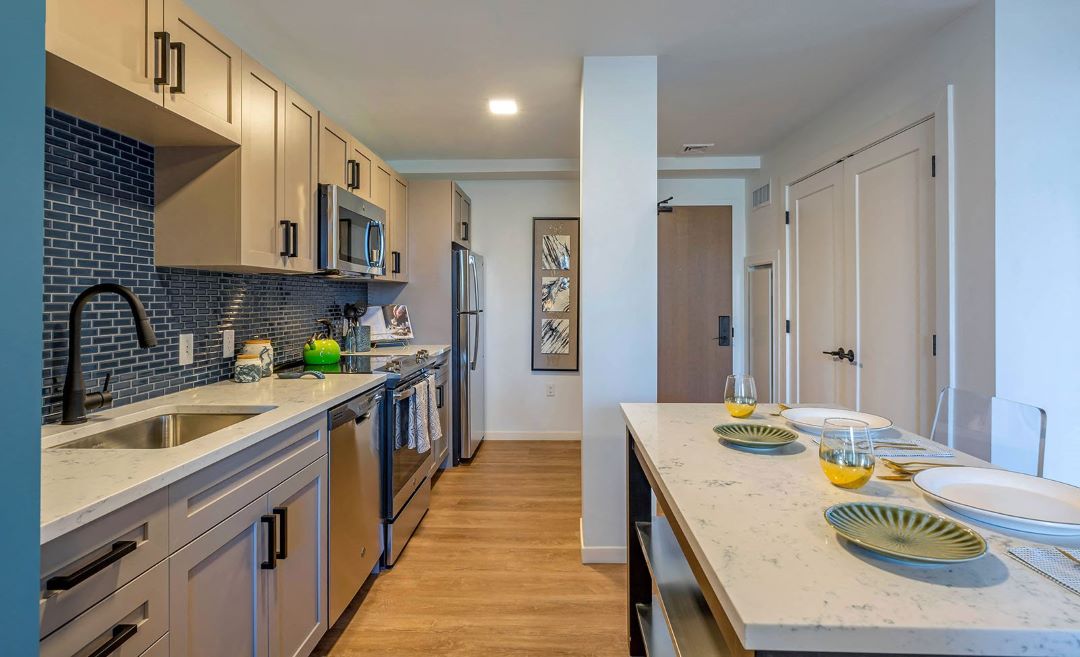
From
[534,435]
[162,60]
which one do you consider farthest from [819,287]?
[162,60]

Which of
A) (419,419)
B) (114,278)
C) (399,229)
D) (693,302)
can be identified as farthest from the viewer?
(693,302)

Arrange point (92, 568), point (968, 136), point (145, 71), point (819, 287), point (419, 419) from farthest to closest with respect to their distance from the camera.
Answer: point (819, 287) < point (419, 419) < point (968, 136) < point (145, 71) < point (92, 568)

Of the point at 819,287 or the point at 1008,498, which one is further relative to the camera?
the point at 819,287

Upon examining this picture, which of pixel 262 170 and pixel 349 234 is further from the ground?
pixel 262 170

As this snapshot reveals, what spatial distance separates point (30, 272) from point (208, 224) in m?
1.46

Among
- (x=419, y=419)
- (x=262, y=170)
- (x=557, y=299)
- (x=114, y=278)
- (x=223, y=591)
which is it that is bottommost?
(x=223, y=591)

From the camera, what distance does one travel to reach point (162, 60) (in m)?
1.44

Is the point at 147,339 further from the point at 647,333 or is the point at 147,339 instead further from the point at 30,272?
the point at 647,333

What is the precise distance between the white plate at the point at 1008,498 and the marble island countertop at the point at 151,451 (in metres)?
1.44

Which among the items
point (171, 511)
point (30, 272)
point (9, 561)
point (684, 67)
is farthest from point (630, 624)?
point (684, 67)

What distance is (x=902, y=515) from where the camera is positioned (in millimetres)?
804

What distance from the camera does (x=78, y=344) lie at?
4.65 ft

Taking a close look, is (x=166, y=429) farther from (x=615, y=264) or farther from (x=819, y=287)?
(x=819, y=287)

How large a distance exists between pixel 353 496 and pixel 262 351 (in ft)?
2.68
